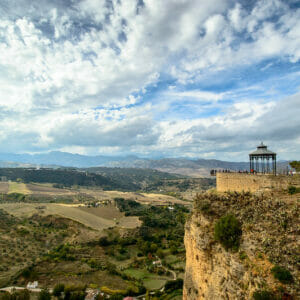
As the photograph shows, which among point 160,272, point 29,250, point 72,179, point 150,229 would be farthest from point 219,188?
point 72,179

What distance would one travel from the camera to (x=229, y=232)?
59.1 ft

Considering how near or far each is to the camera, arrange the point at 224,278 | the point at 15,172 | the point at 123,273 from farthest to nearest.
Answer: the point at 15,172
the point at 123,273
the point at 224,278

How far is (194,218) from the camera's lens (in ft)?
74.9

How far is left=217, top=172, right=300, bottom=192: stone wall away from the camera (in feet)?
61.3

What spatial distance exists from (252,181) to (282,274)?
8336 mm

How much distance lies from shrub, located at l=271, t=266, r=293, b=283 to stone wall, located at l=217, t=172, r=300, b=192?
6638mm

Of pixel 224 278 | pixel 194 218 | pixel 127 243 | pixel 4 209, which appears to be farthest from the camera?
pixel 4 209

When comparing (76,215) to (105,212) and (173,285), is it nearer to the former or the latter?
(105,212)

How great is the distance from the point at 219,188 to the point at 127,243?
4540cm

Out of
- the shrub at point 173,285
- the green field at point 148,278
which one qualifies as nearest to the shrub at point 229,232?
the shrub at point 173,285

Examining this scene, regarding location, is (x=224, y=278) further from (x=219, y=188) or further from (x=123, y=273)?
(x=123, y=273)

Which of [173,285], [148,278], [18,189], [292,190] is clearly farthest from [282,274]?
[18,189]

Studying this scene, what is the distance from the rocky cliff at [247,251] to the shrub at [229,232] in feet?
1.14

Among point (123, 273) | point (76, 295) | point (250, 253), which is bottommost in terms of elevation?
point (123, 273)
